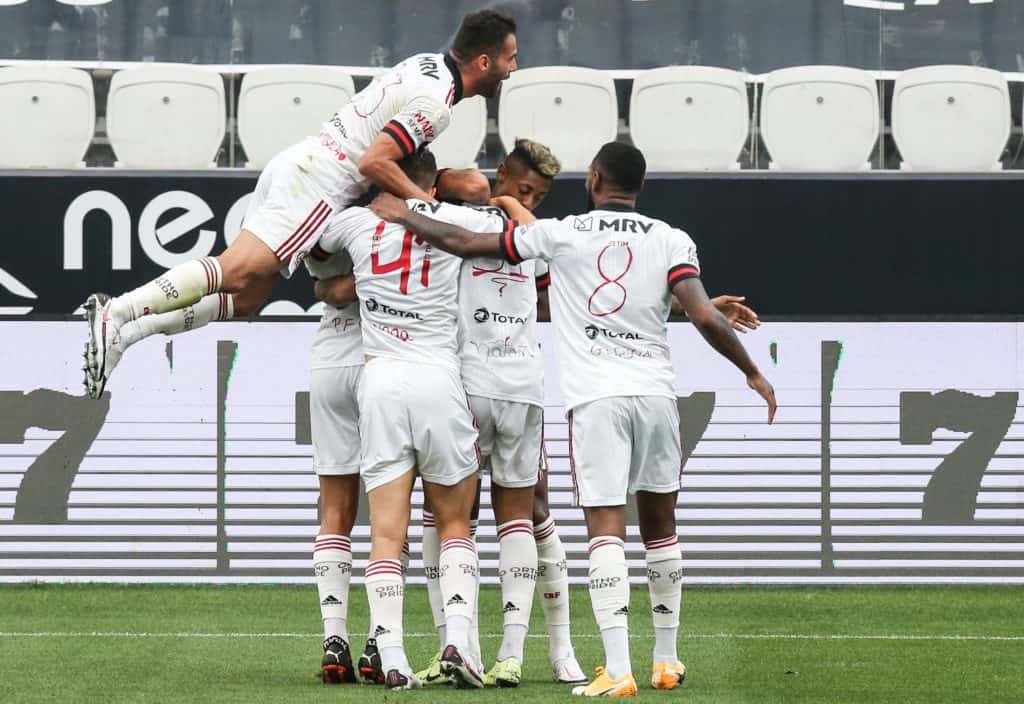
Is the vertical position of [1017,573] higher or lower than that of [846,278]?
lower

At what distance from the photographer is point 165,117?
10.8m

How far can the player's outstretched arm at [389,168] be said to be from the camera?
5.86m

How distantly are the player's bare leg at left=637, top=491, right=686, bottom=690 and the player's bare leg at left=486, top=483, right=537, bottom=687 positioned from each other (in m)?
0.40

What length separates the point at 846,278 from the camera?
10.7 metres

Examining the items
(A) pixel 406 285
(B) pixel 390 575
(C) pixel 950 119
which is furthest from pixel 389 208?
(C) pixel 950 119

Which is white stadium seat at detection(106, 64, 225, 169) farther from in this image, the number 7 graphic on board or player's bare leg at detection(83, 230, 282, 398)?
player's bare leg at detection(83, 230, 282, 398)

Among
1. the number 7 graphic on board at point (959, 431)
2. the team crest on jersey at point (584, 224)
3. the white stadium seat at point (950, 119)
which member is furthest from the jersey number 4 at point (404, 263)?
the white stadium seat at point (950, 119)

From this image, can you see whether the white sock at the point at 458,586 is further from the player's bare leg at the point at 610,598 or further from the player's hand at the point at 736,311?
the player's hand at the point at 736,311

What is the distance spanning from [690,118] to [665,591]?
5.58 metres

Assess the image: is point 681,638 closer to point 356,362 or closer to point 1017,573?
point 356,362

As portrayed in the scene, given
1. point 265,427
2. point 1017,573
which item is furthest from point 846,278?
point 265,427

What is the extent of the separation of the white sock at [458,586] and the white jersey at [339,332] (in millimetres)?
805

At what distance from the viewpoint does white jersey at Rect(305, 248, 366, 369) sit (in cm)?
614

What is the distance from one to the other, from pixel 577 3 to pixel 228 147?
8.25 ft
